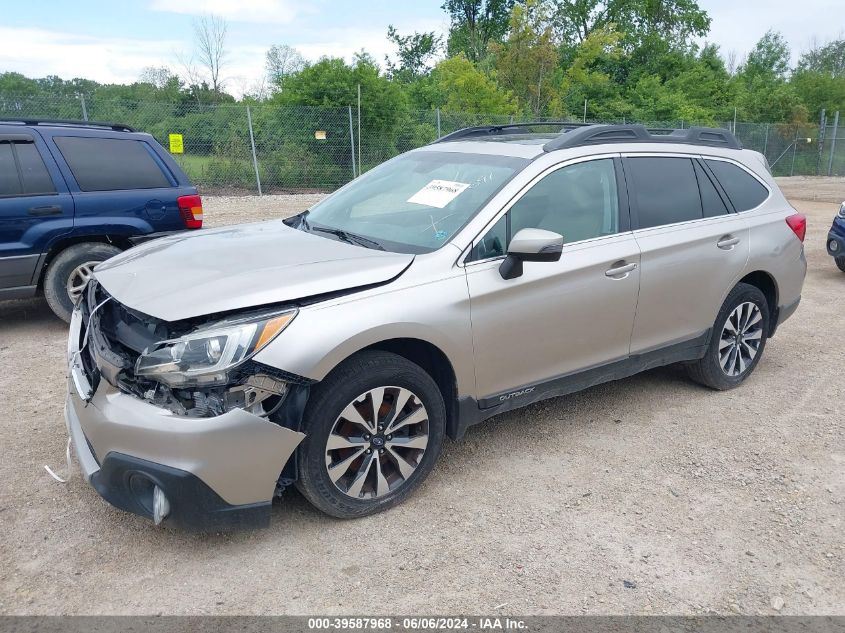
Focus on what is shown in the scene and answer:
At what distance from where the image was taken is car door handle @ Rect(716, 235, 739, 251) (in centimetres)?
452

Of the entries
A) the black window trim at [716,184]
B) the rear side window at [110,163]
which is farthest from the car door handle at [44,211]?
A: the black window trim at [716,184]

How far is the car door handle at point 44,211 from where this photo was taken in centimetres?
569

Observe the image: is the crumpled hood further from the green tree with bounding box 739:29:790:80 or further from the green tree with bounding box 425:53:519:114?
the green tree with bounding box 739:29:790:80

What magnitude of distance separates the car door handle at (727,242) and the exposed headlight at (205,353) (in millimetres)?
3127

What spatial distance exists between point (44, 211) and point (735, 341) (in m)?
5.53

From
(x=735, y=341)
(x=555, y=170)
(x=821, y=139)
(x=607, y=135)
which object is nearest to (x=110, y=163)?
(x=555, y=170)

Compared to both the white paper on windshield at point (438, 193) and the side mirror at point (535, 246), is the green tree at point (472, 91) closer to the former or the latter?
the white paper on windshield at point (438, 193)

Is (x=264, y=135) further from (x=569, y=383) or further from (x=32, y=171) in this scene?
(x=569, y=383)

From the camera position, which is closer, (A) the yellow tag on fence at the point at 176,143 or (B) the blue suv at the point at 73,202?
(B) the blue suv at the point at 73,202

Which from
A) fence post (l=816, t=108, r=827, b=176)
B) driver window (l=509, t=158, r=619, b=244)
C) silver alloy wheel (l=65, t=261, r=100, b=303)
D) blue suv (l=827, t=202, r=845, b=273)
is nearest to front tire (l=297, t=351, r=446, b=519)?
driver window (l=509, t=158, r=619, b=244)

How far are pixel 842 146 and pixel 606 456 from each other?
1388 inches

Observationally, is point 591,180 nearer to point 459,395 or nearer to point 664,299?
point 664,299

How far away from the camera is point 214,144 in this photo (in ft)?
57.0

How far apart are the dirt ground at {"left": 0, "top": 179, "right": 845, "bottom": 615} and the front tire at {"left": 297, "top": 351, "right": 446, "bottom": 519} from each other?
148 mm
